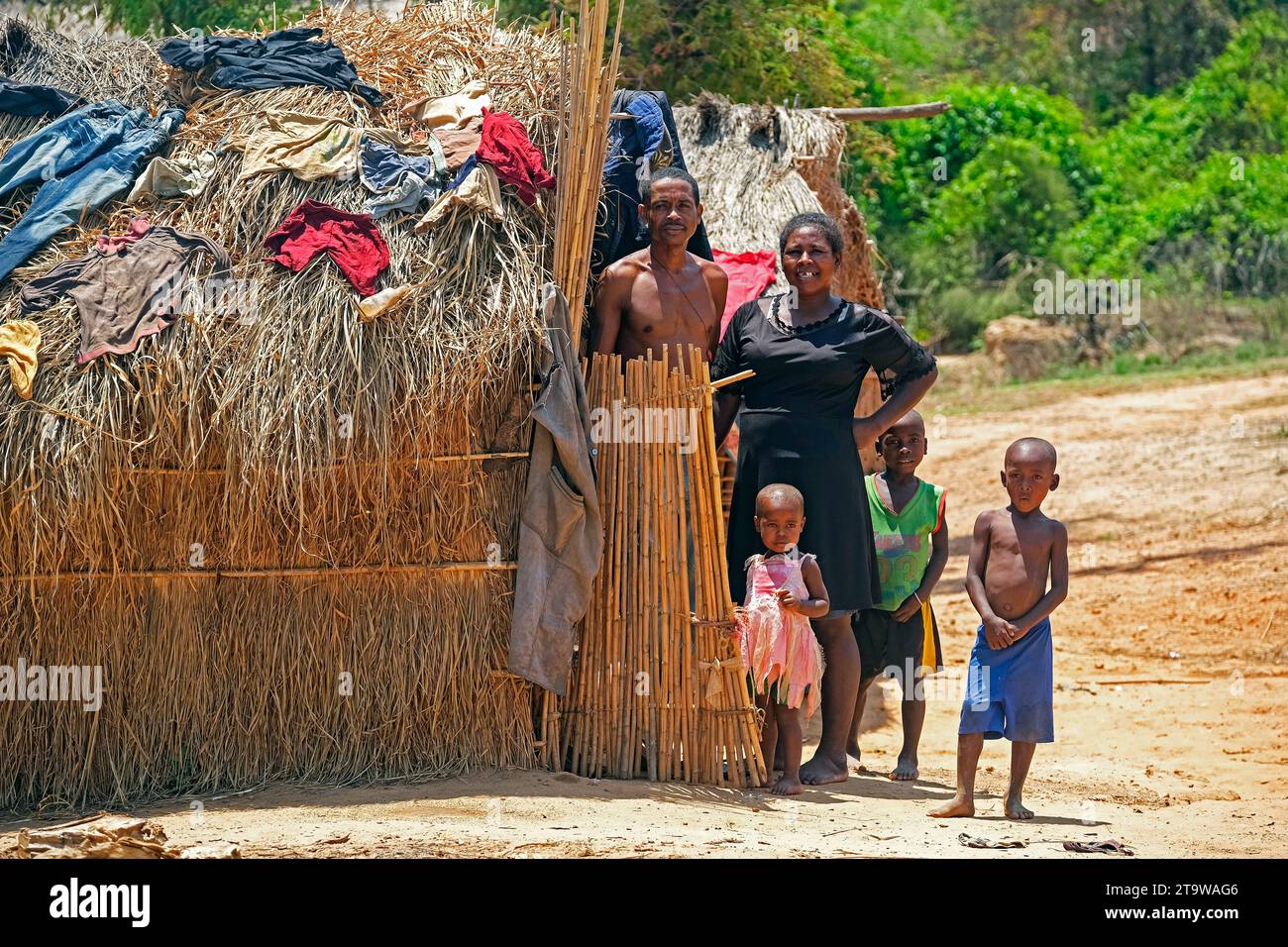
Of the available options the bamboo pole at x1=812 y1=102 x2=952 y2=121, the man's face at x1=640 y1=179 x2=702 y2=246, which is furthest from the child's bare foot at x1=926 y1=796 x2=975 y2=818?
the bamboo pole at x1=812 y1=102 x2=952 y2=121

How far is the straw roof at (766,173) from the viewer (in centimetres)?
780

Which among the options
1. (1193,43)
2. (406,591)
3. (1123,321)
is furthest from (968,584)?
(1193,43)

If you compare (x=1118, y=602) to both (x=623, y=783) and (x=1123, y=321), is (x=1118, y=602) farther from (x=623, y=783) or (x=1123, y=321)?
(x=1123, y=321)

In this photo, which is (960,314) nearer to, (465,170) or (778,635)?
(465,170)

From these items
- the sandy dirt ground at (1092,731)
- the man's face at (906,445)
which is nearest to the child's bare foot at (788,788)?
the sandy dirt ground at (1092,731)

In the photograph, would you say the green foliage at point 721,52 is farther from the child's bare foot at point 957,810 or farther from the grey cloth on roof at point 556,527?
the child's bare foot at point 957,810

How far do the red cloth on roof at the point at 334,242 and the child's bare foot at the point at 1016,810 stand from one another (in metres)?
2.51

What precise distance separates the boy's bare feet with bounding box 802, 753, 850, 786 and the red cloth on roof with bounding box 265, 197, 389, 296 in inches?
82.2

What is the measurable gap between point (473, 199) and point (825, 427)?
1.36 meters

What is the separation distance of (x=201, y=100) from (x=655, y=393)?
1975 millimetres

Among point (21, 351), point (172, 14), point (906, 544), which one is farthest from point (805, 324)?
point (172, 14)

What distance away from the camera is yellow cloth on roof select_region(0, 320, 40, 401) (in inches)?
190

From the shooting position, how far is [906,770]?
5.55m

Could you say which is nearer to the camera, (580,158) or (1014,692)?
(1014,692)
